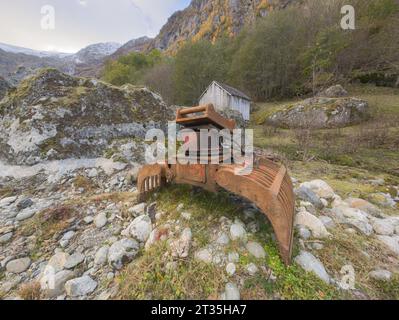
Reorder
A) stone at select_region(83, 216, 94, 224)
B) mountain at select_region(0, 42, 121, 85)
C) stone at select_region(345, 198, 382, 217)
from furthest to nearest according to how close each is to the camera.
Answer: mountain at select_region(0, 42, 121, 85) → stone at select_region(345, 198, 382, 217) → stone at select_region(83, 216, 94, 224)

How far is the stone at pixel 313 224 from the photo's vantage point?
1.73 meters

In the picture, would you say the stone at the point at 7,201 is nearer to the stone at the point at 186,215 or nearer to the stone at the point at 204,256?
the stone at the point at 186,215

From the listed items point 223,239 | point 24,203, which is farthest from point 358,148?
point 24,203

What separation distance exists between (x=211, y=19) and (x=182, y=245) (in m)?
82.0

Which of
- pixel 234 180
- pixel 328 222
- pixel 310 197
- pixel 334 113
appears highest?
pixel 334 113

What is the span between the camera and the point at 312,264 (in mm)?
1417

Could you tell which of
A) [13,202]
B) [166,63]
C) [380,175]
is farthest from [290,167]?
[166,63]

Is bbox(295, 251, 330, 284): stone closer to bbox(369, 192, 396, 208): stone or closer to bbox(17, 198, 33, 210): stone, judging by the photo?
bbox(369, 192, 396, 208): stone

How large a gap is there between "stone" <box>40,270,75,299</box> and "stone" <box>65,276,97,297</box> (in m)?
0.08

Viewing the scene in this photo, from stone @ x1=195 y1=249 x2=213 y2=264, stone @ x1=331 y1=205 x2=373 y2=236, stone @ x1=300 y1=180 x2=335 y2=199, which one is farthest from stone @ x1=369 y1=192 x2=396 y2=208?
stone @ x1=195 y1=249 x2=213 y2=264

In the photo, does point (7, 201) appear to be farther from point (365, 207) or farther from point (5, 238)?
point (365, 207)

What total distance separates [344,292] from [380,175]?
4268 millimetres

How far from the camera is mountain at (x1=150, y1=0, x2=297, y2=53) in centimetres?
4803

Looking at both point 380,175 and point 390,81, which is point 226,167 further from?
point 390,81
